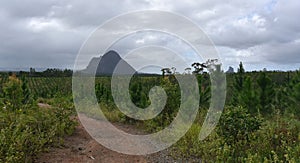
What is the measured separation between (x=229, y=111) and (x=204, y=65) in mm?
5946

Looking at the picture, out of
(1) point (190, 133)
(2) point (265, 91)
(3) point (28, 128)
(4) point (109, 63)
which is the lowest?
(1) point (190, 133)

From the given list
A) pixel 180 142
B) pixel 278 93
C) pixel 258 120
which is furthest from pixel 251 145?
pixel 278 93

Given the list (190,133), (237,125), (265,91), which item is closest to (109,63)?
(190,133)

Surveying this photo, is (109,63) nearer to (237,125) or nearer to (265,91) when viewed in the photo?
(237,125)

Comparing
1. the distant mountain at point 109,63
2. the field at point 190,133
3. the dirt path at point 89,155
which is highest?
the distant mountain at point 109,63

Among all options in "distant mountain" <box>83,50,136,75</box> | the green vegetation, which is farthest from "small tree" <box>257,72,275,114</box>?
the green vegetation

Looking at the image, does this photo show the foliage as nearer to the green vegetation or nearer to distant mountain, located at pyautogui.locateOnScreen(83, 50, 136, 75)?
distant mountain, located at pyautogui.locateOnScreen(83, 50, 136, 75)

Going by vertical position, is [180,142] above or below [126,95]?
below

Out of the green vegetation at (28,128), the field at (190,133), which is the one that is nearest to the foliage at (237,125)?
the field at (190,133)

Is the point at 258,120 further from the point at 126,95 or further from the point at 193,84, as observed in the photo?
the point at 126,95

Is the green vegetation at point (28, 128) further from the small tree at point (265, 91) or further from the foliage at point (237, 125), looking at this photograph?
the small tree at point (265, 91)

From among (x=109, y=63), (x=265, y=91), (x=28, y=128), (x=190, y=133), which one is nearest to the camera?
(x=28, y=128)

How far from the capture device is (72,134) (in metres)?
7.77

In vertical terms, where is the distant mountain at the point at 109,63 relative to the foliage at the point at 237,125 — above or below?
above
